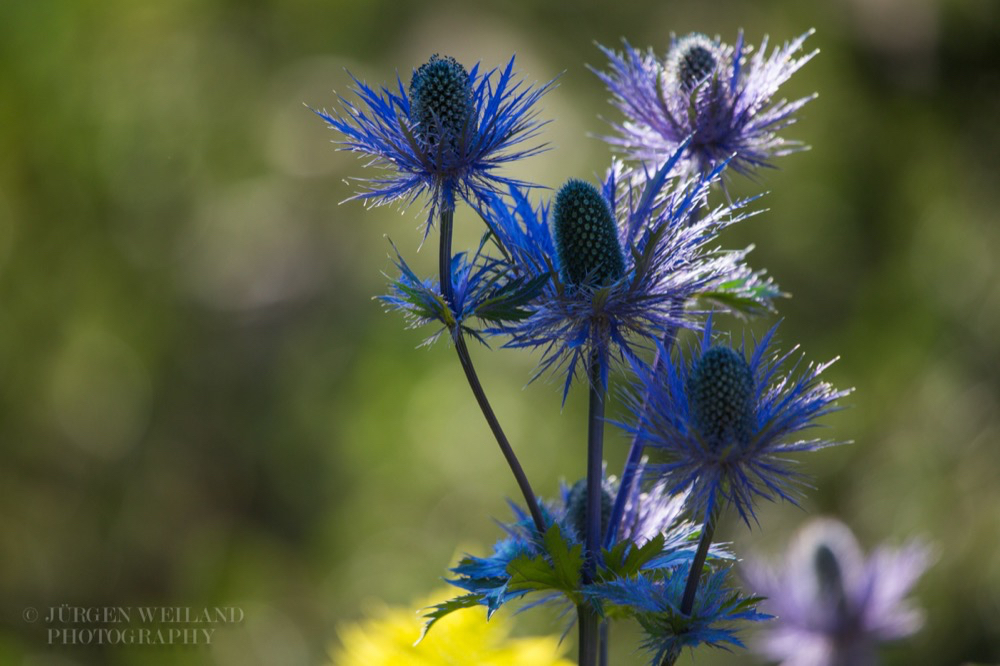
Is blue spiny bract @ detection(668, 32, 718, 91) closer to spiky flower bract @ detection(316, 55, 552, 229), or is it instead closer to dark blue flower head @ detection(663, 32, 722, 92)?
dark blue flower head @ detection(663, 32, 722, 92)

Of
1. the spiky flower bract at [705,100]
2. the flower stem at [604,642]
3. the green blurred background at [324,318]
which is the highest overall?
the green blurred background at [324,318]

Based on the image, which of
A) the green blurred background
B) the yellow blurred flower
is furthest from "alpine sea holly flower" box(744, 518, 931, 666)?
the green blurred background

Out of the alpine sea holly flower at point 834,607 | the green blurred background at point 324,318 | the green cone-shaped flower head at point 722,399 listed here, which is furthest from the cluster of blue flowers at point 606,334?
the green blurred background at point 324,318

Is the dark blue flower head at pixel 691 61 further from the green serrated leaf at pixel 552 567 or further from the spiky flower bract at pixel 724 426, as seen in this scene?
the green serrated leaf at pixel 552 567

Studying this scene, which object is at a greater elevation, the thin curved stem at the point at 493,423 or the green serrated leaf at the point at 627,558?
the thin curved stem at the point at 493,423

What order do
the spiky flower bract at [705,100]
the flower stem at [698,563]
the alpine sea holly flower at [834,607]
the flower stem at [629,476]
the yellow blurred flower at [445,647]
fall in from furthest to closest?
the alpine sea holly flower at [834,607] < the yellow blurred flower at [445,647] < the spiky flower bract at [705,100] < the flower stem at [629,476] < the flower stem at [698,563]

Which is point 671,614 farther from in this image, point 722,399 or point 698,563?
point 722,399

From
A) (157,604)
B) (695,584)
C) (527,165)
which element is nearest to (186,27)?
(527,165)

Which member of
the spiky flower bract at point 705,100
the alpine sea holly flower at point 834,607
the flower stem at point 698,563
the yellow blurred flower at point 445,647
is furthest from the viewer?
the alpine sea holly flower at point 834,607
